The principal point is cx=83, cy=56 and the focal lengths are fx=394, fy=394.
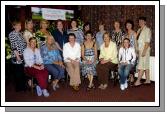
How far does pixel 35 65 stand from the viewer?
554 cm

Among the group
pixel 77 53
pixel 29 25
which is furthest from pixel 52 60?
pixel 29 25

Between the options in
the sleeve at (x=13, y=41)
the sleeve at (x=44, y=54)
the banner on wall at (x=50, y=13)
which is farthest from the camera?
the sleeve at (x=44, y=54)

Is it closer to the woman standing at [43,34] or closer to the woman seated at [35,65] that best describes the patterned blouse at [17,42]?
the woman seated at [35,65]

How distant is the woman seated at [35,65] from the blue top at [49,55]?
0.21 ft

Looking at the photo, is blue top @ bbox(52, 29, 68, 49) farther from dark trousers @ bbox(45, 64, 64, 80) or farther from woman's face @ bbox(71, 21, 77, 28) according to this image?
dark trousers @ bbox(45, 64, 64, 80)

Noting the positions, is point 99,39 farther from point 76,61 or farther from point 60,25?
point 60,25

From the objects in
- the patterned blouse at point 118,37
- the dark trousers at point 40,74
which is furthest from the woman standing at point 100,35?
the dark trousers at point 40,74

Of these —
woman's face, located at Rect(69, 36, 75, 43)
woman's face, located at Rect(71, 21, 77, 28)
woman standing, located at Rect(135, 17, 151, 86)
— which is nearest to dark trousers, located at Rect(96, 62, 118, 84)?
woman standing, located at Rect(135, 17, 151, 86)

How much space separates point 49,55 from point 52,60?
83mm

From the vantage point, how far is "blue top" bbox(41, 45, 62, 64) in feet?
18.3

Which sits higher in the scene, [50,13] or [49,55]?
[50,13]

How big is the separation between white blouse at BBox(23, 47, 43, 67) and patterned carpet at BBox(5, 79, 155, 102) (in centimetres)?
39

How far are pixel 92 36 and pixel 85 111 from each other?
42.9 inches

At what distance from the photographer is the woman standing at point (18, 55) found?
5.50 m
